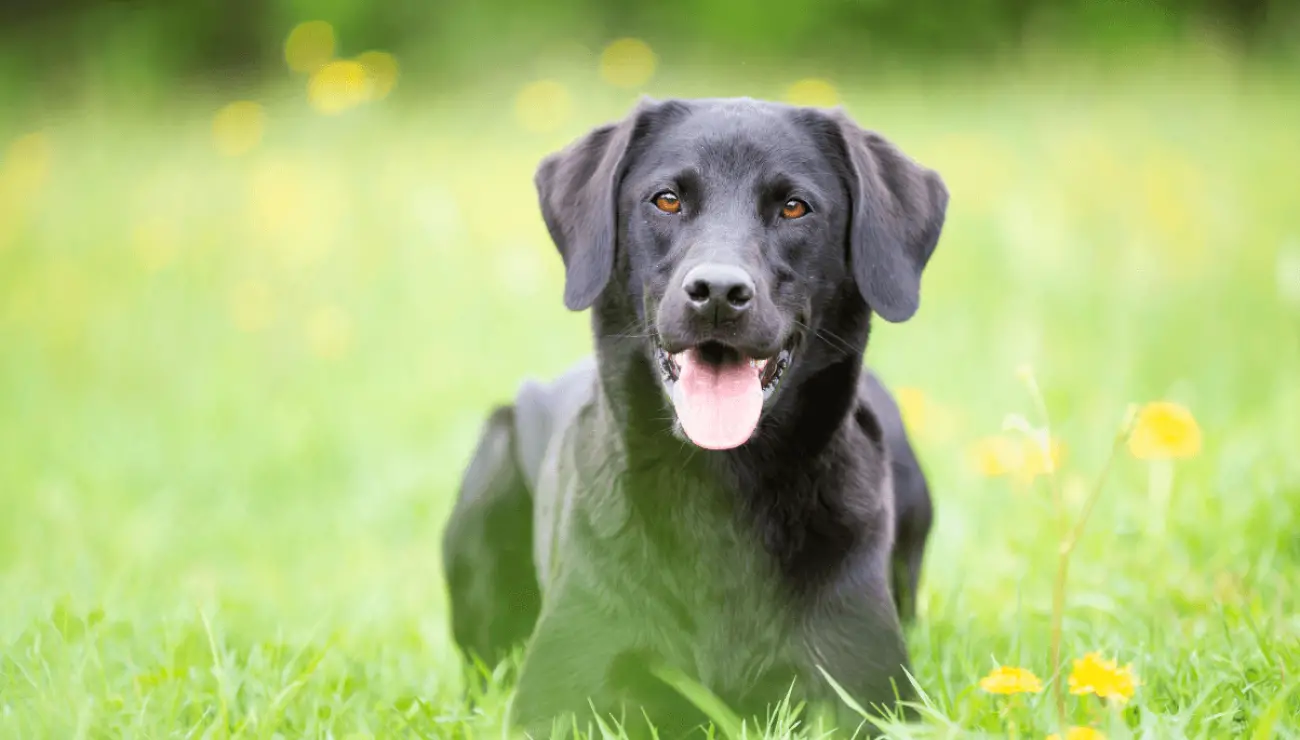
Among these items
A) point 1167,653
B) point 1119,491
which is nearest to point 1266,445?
point 1119,491

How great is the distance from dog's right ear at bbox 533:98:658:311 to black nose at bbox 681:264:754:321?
0.39 m

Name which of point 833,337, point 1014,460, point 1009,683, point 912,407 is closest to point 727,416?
point 833,337

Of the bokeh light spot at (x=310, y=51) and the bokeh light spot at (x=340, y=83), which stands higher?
the bokeh light spot at (x=310, y=51)

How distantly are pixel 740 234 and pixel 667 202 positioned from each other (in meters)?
0.23

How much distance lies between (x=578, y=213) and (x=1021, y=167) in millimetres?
6108

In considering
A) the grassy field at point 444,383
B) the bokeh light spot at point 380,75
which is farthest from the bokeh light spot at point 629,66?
the bokeh light spot at point 380,75

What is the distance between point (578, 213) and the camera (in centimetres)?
293

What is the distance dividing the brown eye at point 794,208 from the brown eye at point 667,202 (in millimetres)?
234

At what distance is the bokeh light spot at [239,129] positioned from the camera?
967cm

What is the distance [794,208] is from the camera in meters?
2.75

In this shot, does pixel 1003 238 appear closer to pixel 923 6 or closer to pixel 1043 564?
pixel 1043 564

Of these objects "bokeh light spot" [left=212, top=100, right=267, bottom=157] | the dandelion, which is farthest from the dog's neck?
"bokeh light spot" [left=212, top=100, right=267, bottom=157]

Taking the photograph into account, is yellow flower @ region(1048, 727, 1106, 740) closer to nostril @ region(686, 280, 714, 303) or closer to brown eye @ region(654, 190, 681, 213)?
nostril @ region(686, 280, 714, 303)

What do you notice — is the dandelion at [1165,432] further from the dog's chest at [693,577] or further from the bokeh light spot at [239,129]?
the bokeh light spot at [239,129]
